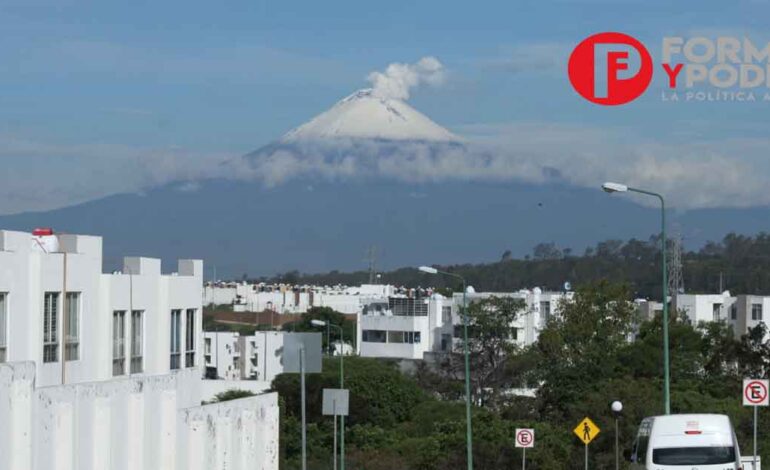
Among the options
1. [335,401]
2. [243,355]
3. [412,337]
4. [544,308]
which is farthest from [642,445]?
[243,355]

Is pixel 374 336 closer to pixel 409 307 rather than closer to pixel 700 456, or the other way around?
pixel 409 307

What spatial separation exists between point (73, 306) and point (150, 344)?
562cm

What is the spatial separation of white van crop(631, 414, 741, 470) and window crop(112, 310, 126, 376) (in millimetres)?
17075

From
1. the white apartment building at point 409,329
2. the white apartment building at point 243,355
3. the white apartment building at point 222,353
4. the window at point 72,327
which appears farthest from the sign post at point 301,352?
the white apartment building at point 222,353

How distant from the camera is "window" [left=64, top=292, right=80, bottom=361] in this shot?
127ft

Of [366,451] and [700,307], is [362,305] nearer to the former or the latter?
[700,307]

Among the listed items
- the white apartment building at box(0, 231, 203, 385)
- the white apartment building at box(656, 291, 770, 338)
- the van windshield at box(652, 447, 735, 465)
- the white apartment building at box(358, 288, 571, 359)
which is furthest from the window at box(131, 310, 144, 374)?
the white apartment building at box(358, 288, 571, 359)

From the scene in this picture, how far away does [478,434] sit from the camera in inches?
2260

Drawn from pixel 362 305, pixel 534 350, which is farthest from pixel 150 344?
pixel 362 305

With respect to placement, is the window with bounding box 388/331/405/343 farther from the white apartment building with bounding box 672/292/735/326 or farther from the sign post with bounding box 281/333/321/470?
the sign post with bounding box 281/333/321/470

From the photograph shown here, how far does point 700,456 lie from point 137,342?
64.4 ft

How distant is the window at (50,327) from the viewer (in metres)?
37.1

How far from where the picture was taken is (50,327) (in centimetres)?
3750

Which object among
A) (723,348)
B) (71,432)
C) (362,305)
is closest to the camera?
(71,432)
